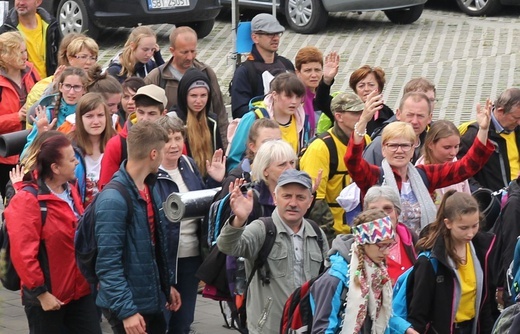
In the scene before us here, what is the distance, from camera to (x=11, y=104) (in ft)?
36.2

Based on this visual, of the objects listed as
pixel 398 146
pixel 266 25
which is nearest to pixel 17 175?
pixel 398 146

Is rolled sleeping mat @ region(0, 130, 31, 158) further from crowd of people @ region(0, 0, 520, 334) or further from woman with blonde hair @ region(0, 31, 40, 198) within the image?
woman with blonde hair @ region(0, 31, 40, 198)

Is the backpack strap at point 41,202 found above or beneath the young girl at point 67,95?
above

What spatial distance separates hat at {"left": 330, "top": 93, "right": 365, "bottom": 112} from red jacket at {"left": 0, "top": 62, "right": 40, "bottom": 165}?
10.0ft

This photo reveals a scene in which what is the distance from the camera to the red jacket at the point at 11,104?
427 inches

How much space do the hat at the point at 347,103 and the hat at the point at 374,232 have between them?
2.38 meters

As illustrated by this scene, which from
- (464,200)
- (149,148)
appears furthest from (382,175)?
(149,148)

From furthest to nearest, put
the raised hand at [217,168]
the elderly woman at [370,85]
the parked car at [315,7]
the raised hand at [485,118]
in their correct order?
Answer: the parked car at [315,7] → the elderly woman at [370,85] → the raised hand at [217,168] → the raised hand at [485,118]

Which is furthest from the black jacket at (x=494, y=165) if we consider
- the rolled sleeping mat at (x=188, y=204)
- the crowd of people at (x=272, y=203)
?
the rolled sleeping mat at (x=188, y=204)

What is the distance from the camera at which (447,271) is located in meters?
7.44

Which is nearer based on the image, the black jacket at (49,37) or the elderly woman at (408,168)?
the elderly woman at (408,168)

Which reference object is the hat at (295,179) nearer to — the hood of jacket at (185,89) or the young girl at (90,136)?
the young girl at (90,136)

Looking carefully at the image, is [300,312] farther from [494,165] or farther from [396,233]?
[494,165]

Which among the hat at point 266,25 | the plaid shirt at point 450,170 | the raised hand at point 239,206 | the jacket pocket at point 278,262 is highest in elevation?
the raised hand at point 239,206
